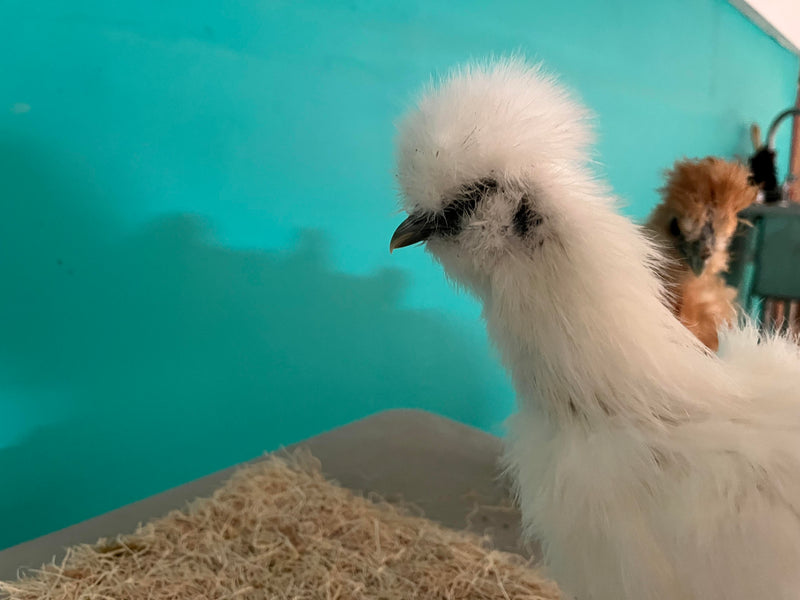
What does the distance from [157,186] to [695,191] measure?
1336 mm

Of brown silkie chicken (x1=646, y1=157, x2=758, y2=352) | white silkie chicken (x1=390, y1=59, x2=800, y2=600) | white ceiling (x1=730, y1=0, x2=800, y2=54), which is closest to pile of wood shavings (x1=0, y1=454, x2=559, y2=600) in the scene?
white silkie chicken (x1=390, y1=59, x2=800, y2=600)

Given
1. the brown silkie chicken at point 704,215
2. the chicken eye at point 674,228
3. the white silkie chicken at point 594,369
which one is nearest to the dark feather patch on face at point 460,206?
the white silkie chicken at point 594,369

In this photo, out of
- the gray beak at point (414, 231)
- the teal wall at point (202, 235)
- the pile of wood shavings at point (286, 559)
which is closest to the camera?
the gray beak at point (414, 231)

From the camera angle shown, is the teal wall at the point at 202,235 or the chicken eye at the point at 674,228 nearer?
the teal wall at the point at 202,235

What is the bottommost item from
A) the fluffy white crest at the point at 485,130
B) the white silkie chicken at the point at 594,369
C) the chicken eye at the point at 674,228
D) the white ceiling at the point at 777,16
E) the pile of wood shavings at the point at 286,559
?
the pile of wood shavings at the point at 286,559

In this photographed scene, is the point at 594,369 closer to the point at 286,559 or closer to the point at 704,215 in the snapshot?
the point at 286,559

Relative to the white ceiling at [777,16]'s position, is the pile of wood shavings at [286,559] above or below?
below

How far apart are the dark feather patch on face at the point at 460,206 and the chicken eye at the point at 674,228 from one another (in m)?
1.14

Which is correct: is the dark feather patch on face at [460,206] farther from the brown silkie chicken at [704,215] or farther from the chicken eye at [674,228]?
the chicken eye at [674,228]

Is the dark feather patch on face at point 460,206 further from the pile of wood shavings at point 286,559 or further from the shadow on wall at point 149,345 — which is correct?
the shadow on wall at point 149,345

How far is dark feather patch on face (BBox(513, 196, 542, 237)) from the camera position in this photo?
65 centimetres

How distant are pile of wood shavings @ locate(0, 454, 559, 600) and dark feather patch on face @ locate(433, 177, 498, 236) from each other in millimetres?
680

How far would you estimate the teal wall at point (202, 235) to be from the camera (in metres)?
1.15

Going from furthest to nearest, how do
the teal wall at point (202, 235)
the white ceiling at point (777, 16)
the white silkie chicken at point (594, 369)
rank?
1. the white ceiling at point (777, 16)
2. the teal wall at point (202, 235)
3. the white silkie chicken at point (594, 369)
